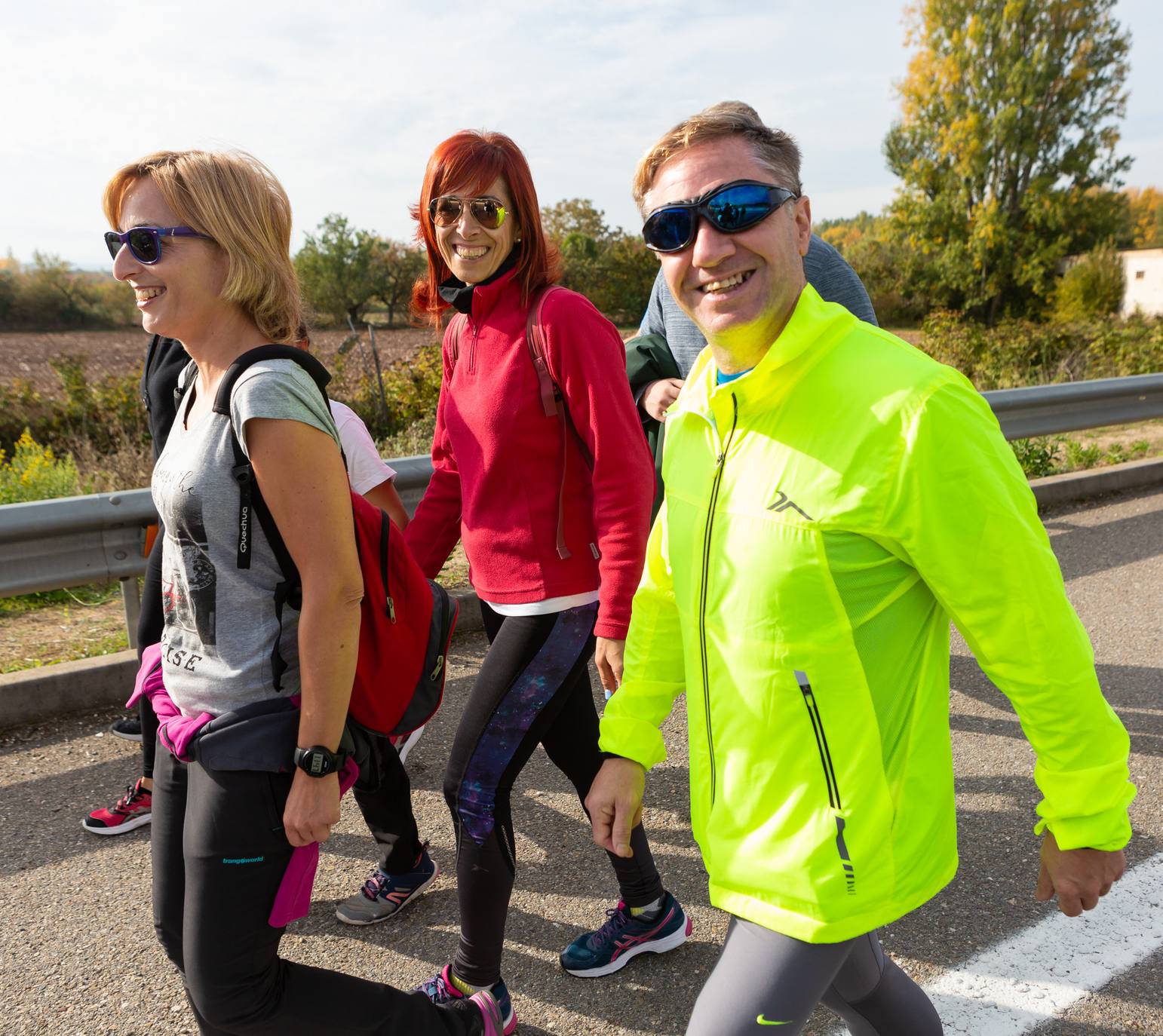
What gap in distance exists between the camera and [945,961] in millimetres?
2670

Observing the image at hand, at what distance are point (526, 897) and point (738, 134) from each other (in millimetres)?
2300

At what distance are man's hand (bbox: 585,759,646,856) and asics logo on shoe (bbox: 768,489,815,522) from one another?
63 cm

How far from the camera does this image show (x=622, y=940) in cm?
269

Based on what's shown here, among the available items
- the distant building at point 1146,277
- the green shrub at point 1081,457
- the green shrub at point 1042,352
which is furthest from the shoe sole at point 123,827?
the distant building at point 1146,277

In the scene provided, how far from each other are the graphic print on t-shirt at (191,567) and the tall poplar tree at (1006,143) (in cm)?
4561

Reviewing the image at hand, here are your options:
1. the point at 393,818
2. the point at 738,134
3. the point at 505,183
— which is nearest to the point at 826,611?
the point at 738,134

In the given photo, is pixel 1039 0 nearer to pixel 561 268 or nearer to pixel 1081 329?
pixel 1081 329

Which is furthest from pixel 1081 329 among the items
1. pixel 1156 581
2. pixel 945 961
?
pixel 945 961

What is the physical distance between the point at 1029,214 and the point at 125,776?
1808 inches

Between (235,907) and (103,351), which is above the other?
(103,351)

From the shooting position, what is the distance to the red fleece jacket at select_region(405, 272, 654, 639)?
237 centimetres

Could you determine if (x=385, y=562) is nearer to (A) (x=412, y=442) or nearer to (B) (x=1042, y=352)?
(A) (x=412, y=442)

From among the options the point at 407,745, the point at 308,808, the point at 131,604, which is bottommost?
the point at 407,745

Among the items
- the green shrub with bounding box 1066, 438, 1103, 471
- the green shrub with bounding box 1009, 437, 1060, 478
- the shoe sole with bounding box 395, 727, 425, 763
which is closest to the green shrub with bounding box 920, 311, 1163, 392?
the green shrub with bounding box 1066, 438, 1103, 471
